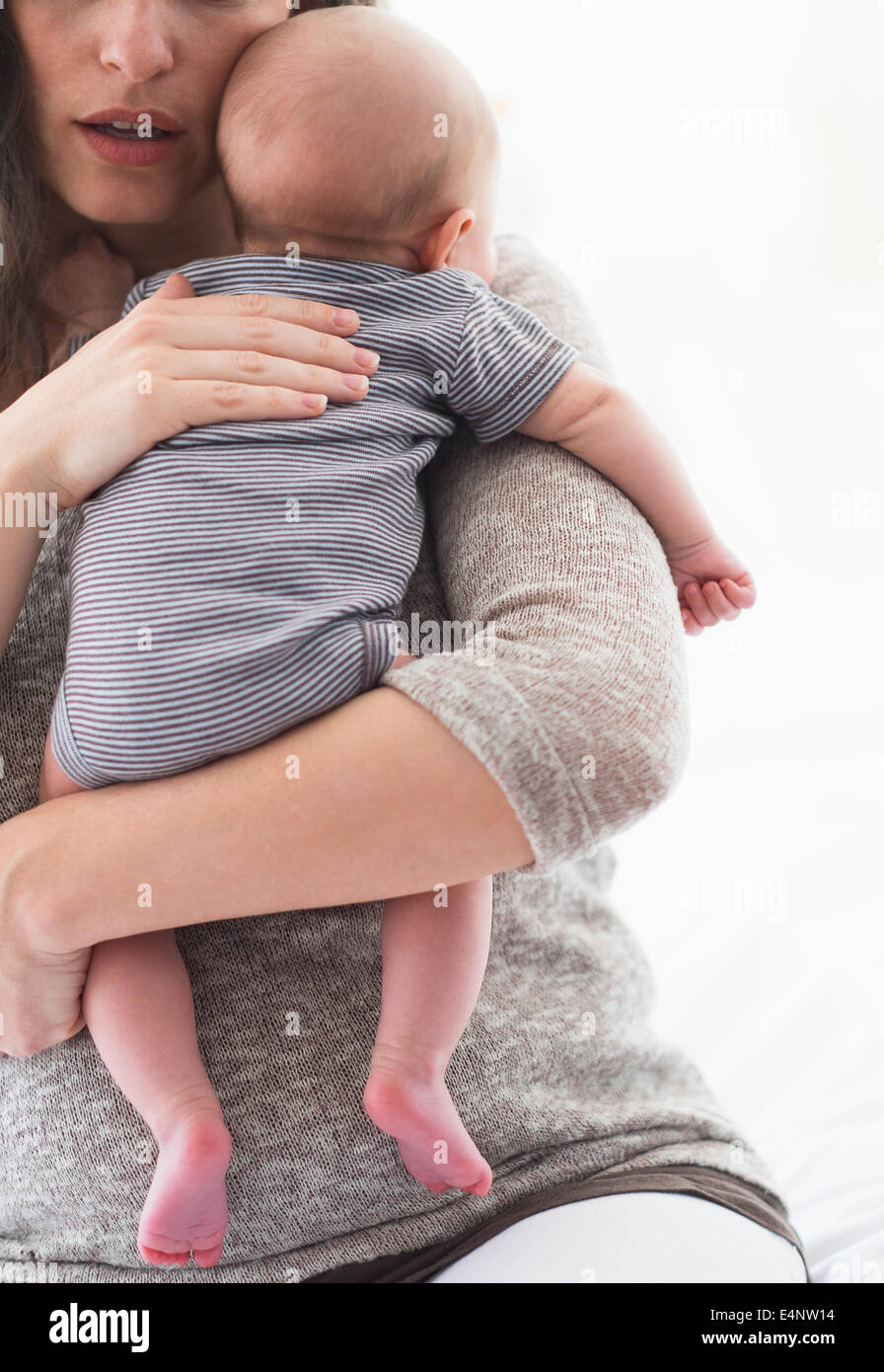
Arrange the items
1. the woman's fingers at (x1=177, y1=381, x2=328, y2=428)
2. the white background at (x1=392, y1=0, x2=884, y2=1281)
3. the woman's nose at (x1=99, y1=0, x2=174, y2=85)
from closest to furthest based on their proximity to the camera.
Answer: the woman's fingers at (x1=177, y1=381, x2=328, y2=428) → the woman's nose at (x1=99, y1=0, x2=174, y2=85) → the white background at (x1=392, y1=0, x2=884, y2=1281)

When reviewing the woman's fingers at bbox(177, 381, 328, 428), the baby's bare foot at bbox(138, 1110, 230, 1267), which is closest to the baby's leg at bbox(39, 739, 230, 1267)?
the baby's bare foot at bbox(138, 1110, 230, 1267)

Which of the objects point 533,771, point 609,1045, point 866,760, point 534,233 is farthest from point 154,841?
point 534,233

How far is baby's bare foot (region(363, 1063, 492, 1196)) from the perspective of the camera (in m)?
0.88

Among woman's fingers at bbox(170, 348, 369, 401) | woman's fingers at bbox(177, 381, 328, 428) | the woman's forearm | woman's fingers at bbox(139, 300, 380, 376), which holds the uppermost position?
woman's fingers at bbox(139, 300, 380, 376)

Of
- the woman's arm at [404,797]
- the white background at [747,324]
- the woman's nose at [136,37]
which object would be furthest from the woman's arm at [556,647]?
the white background at [747,324]

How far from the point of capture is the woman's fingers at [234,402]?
910 millimetres

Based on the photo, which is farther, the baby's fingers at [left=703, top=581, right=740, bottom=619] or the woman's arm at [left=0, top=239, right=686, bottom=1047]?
the baby's fingers at [left=703, top=581, right=740, bottom=619]

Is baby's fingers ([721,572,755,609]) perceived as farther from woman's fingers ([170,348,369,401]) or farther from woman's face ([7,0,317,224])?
woman's face ([7,0,317,224])

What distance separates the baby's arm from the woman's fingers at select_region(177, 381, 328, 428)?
0.21m

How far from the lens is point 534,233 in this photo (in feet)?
6.95

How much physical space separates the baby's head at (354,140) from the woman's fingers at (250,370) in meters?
0.16

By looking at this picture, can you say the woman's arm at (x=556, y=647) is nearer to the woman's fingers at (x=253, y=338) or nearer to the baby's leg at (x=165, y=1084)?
the woman's fingers at (x=253, y=338)

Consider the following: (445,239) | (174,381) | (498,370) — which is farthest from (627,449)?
(174,381)

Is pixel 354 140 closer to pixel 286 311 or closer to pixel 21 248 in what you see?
pixel 286 311
